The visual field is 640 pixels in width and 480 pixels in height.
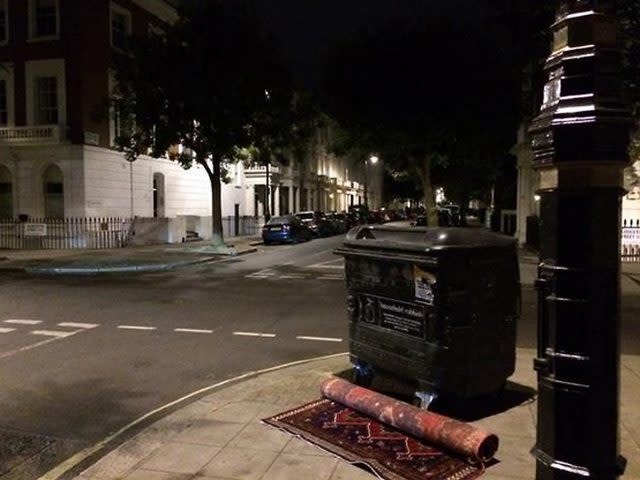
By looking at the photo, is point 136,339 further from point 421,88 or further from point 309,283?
point 421,88

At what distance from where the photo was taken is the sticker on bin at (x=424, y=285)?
522cm

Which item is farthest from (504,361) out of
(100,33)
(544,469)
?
(100,33)

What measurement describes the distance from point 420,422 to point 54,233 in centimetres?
2578

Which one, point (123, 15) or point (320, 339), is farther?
point (123, 15)

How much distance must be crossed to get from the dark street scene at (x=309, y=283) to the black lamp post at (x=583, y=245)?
1cm

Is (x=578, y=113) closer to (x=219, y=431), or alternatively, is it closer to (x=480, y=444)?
(x=480, y=444)

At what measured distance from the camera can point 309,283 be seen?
16.0 m

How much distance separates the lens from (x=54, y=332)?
9781 millimetres

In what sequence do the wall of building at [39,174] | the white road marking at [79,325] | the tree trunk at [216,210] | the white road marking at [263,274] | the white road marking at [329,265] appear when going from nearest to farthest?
1. the white road marking at [79,325]
2. the white road marking at [263,274]
3. the white road marking at [329,265]
4. the tree trunk at [216,210]
5. the wall of building at [39,174]

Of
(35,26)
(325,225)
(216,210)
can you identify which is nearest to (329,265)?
(216,210)

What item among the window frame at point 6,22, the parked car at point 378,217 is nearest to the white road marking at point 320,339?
the window frame at point 6,22

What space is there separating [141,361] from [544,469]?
5.86 meters

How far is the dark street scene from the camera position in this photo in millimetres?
3074

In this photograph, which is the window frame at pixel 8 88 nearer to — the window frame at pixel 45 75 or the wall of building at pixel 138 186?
the window frame at pixel 45 75
